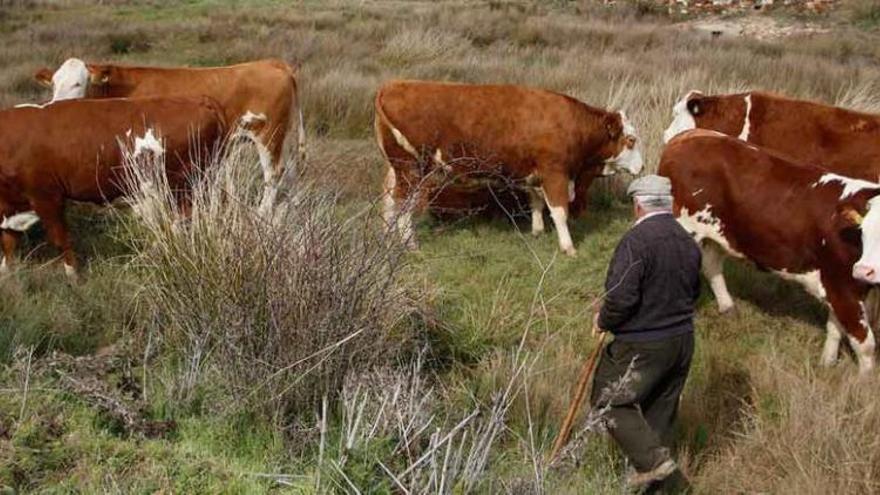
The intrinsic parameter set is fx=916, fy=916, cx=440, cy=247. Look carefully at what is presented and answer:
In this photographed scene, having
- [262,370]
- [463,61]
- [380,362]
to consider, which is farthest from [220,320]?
[463,61]

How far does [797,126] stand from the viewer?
8242mm

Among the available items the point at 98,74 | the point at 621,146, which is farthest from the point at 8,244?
the point at 621,146

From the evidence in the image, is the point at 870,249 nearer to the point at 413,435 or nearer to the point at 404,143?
the point at 413,435

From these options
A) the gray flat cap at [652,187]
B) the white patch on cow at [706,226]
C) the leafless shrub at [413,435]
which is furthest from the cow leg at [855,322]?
the leafless shrub at [413,435]

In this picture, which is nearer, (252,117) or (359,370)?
(359,370)

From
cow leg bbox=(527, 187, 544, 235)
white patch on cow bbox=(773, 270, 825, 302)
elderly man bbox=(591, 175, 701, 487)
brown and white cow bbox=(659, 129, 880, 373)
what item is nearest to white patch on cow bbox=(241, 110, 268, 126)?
cow leg bbox=(527, 187, 544, 235)

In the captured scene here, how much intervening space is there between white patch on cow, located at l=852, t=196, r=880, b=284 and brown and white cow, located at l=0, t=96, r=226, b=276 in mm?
4865

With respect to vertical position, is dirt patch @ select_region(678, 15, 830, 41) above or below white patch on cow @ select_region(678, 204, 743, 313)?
below

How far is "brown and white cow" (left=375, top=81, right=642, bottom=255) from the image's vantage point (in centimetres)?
866

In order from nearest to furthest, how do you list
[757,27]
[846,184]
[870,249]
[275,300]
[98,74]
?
[275,300] → [870,249] → [846,184] → [98,74] → [757,27]

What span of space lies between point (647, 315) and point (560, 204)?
3.92 m

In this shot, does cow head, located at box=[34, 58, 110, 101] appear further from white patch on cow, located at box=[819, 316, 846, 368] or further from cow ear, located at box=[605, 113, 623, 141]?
white patch on cow, located at box=[819, 316, 846, 368]

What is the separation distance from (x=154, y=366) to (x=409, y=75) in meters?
12.2

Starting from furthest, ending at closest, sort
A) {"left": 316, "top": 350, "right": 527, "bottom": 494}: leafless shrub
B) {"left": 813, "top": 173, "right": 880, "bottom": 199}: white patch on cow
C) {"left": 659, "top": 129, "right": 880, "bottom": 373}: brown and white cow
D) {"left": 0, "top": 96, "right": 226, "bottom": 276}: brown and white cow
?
1. {"left": 0, "top": 96, "right": 226, "bottom": 276}: brown and white cow
2. {"left": 813, "top": 173, "right": 880, "bottom": 199}: white patch on cow
3. {"left": 659, "top": 129, "right": 880, "bottom": 373}: brown and white cow
4. {"left": 316, "top": 350, "right": 527, "bottom": 494}: leafless shrub
